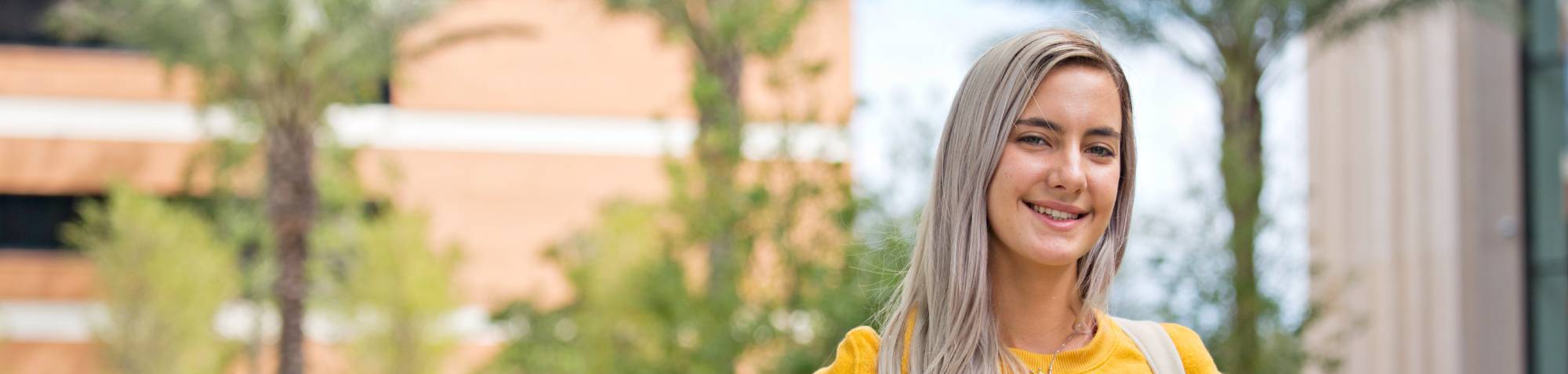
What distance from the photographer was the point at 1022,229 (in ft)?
5.86

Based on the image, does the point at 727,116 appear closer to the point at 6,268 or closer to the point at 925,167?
the point at 925,167

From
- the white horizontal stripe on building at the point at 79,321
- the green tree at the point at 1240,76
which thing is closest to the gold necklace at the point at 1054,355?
the green tree at the point at 1240,76

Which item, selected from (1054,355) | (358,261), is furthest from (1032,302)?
(358,261)

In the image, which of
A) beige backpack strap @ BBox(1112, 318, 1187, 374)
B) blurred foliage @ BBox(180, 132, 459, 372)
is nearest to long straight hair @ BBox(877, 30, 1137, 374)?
beige backpack strap @ BBox(1112, 318, 1187, 374)

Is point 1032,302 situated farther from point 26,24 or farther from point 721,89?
point 26,24

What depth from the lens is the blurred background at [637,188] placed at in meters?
8.49

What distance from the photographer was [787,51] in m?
9.71

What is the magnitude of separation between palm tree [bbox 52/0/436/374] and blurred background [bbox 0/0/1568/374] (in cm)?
3

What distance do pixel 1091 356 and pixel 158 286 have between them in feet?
58.3

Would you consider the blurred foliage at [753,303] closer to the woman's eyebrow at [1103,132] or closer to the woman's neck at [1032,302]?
the woman's neck at [1032,302]

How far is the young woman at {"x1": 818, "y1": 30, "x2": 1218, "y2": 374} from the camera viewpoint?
178cm

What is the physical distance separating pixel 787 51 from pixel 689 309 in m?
1.75

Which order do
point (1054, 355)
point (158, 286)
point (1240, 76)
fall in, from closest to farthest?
point (1054, 355) → point (1240, 76) → point (158, 286)

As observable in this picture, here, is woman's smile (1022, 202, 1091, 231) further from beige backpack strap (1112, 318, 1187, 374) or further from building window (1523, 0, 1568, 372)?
building window (1523, 0, 1568, 372)
